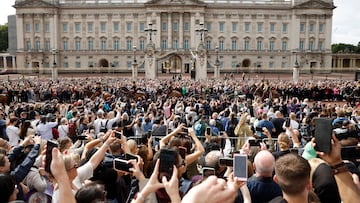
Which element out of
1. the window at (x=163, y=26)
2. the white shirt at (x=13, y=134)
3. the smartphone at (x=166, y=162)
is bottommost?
the white shirt at (x=13, y=134)

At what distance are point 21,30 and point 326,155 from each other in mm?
93062

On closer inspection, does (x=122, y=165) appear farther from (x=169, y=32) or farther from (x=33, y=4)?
(x=33, y=4)

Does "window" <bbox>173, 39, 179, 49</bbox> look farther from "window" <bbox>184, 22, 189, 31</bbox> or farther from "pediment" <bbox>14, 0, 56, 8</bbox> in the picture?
"pediment" <bbox>14, 0, 56, 8</bbox>

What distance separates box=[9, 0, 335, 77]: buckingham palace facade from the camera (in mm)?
86500

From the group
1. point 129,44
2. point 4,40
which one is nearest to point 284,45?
point 129,44

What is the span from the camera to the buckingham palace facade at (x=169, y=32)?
86.5 meters

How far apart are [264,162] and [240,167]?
1297 millimetres

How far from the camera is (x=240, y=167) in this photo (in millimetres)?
3865

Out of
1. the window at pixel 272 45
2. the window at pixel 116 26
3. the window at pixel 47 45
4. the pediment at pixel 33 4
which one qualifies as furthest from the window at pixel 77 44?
the window at pixel 272 45

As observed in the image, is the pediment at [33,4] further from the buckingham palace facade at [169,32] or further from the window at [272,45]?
the window at [272,45]

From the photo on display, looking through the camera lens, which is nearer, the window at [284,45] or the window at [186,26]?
the window at [186,26]

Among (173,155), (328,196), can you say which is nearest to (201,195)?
(173,155)

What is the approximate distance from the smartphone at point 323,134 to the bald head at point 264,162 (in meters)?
0.63

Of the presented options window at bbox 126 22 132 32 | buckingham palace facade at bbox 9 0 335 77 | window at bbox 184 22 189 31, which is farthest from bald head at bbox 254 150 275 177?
window at bbox 126 22 132 32
